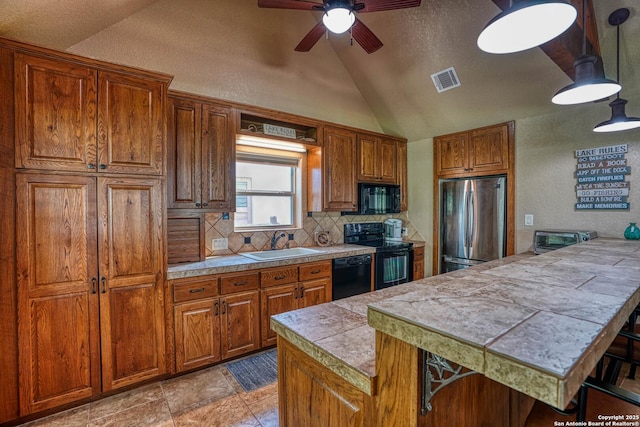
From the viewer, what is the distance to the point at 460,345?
0.60 m

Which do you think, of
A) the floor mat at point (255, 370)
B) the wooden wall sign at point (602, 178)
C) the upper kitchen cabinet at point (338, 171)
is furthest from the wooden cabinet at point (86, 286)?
the wooden wall sign at point (602, 178)

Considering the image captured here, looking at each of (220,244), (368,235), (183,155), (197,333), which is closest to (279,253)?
(220,244)

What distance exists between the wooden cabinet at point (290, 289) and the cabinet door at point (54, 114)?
169cm

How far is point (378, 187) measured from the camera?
13.8 feet

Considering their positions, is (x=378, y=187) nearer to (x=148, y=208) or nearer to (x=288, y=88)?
(x=288, y=88)

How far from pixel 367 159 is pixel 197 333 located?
2.85m

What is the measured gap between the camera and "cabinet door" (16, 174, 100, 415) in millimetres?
1919

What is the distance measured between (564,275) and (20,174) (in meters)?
2.93

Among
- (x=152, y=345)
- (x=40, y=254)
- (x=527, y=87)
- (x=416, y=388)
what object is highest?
(x=527, y=87)

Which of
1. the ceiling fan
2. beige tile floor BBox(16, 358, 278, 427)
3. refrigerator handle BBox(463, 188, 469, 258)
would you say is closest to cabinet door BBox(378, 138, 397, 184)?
refrigerator handle BBox(463, 188, 469, 258)

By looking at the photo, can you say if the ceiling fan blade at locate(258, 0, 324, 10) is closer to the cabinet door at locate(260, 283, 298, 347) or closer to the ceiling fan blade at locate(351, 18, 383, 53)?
the ceiling fan blade at locate(351, 18, 383, 53)

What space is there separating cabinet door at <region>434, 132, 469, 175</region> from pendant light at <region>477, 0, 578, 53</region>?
2889 mm

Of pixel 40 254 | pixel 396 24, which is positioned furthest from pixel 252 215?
pixel 396 24

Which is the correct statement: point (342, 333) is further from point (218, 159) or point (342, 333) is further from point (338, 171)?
point (338, 171)
